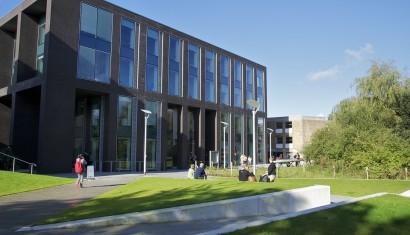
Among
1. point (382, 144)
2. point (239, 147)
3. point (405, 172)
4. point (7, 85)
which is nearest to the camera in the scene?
point (405, 172)

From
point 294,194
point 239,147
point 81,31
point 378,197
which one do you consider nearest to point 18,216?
point 294,194

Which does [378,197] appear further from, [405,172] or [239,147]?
[239,147]

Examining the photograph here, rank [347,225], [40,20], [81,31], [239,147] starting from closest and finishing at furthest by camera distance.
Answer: [347,225] → [81,31] → [40,20] → [239,147]

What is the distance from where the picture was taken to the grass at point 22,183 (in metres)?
15.6

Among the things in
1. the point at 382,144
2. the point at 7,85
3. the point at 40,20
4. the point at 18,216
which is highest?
the point at 40,20

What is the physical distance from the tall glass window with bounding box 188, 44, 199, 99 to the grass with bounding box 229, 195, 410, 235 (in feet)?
104

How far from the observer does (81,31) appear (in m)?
29.0

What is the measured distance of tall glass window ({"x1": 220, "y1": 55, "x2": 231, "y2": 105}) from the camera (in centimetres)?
4525

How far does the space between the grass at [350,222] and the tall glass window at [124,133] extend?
80.9ft

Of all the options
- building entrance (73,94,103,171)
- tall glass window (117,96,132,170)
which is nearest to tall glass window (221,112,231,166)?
tall glass window (117,96,132,170)

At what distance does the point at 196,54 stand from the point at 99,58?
13.5m

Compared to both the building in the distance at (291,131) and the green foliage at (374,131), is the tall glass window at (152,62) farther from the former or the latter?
the building in the distance at (291,131)

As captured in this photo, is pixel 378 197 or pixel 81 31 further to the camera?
pixel 81 31

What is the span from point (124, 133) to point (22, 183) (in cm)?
1477
